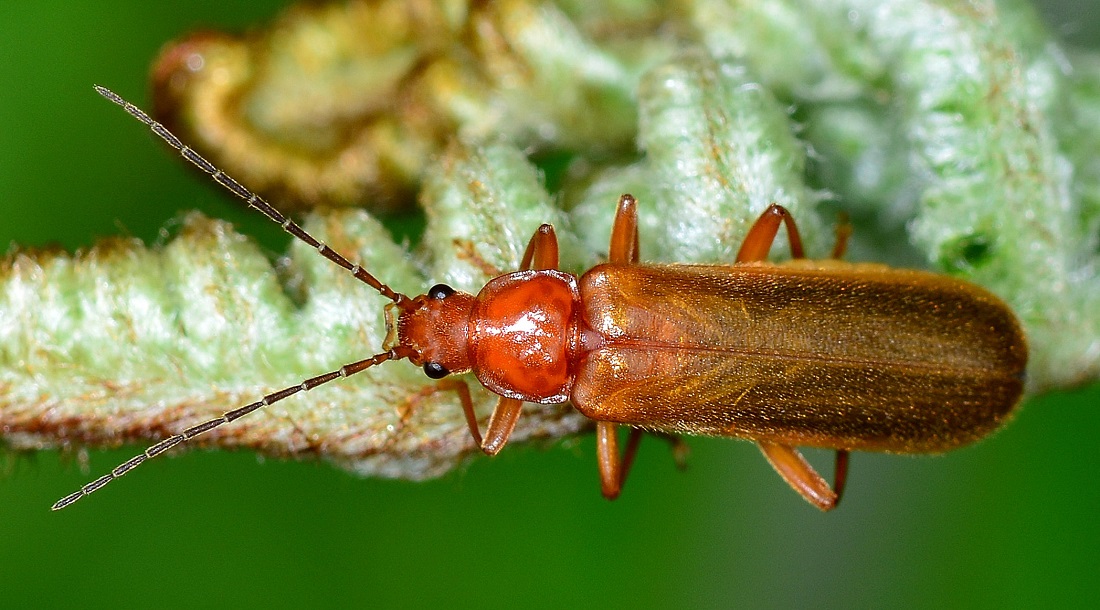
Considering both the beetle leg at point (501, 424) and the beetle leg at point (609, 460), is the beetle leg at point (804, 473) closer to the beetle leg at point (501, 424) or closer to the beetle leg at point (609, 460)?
the beetle leg at point (609, 460)

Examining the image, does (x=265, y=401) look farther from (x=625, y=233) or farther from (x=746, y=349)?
(x=746, y=349)

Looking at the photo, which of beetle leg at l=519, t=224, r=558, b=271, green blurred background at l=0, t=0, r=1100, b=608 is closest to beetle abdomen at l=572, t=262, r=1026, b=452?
beetle leg at l=519, t=224, r=558, b=271

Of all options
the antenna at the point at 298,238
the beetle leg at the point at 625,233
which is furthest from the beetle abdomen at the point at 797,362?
the antenna at the point at 298,238

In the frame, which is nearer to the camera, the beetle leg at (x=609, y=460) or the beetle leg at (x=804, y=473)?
the beetle leg at (x=609, y=460)

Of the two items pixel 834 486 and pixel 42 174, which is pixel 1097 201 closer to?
pixel 834 486

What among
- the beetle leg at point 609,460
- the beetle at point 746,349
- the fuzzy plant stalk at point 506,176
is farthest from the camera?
the beetle leg at point 609,460

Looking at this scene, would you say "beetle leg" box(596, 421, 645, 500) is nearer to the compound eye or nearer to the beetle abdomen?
the beetle abdomen

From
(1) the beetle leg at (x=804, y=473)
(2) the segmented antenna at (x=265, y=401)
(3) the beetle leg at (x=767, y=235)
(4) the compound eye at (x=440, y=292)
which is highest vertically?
(4) the compound eye at (x=440, y=292)
